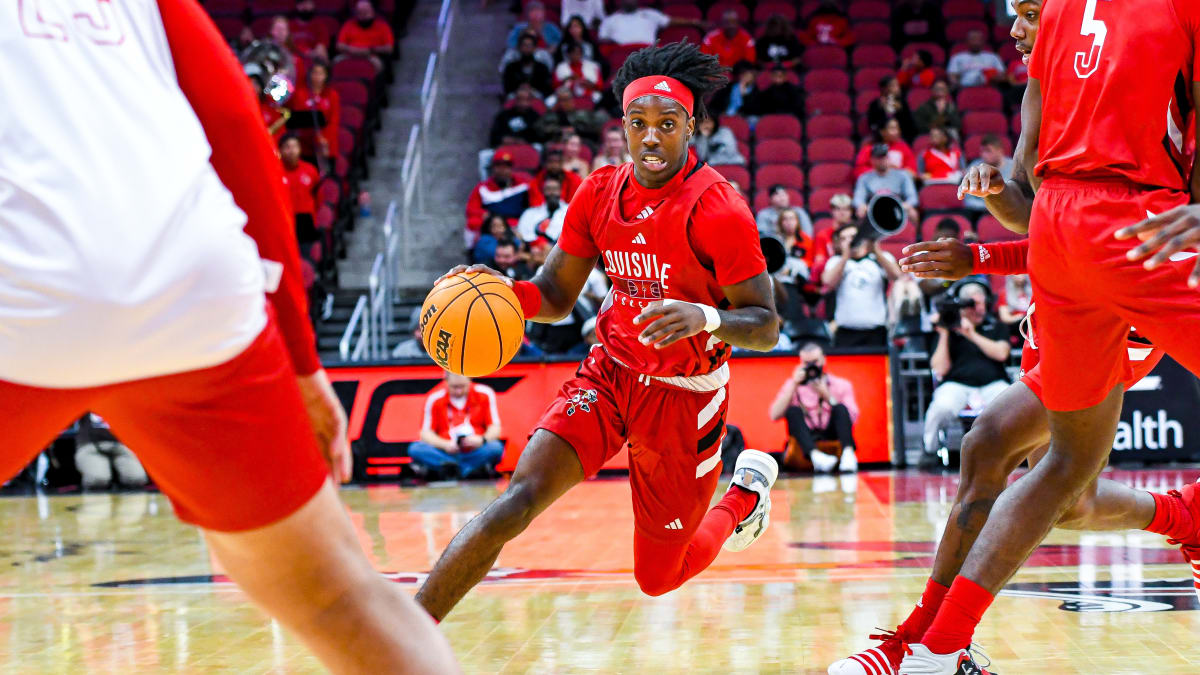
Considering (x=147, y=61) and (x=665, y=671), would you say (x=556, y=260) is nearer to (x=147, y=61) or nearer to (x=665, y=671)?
(x=665, y=671)

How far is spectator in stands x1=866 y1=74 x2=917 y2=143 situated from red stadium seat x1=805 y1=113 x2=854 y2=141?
1.32 feet

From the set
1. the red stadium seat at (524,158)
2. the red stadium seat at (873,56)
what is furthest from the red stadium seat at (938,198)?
the red stadium seat at (524,158)

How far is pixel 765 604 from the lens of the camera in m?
5.42

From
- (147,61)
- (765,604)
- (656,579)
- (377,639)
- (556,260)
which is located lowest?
(765,604)

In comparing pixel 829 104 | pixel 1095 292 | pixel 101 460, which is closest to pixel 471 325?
pixel 1095 292

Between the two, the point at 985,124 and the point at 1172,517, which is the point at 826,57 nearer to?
the point at 985,124

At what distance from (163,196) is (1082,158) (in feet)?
8.24

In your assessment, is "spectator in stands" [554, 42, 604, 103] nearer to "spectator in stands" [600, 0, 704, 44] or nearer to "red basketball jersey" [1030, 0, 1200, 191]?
"spectator in stands" [600, 0, 704, 44]

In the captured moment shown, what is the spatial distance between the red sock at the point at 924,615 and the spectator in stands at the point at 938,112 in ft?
36.3

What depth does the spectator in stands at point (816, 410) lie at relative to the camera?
1080cm

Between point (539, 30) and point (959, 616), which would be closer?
point (959, 616)

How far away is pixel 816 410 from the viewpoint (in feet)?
35.5

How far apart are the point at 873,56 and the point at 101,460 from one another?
1056 centimetres

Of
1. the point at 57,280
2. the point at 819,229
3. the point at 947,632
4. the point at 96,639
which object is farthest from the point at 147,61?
the point at 819,229
